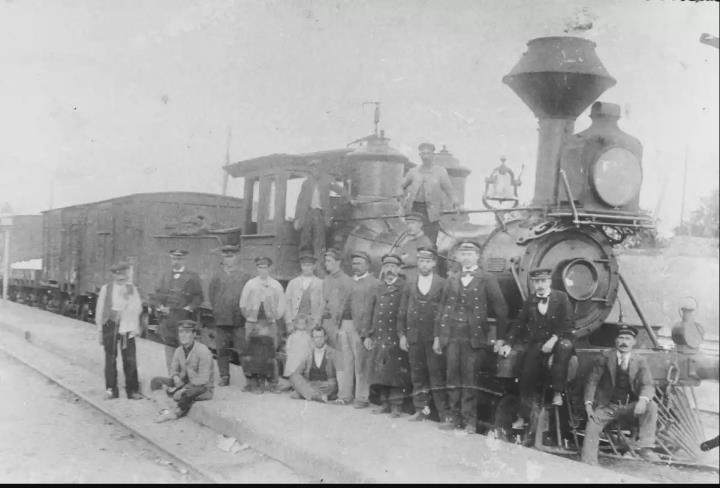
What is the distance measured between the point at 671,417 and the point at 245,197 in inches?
237

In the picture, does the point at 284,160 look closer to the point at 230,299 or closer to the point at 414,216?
the point at 230,299

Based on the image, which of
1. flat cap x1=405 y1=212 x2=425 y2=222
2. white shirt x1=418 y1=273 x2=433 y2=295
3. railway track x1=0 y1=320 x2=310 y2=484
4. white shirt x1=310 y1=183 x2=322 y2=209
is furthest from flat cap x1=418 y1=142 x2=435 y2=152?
railway track x1=0 y1=320 x2=310 y2=484

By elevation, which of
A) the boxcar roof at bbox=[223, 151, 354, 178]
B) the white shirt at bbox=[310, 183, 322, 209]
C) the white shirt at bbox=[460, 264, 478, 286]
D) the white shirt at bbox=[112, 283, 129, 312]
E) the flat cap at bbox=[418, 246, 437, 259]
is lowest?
the white shirt at bbox=[112, 283, 129, 312]

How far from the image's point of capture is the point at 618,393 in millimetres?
6309

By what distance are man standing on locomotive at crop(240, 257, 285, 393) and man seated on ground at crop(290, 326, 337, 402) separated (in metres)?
0.44

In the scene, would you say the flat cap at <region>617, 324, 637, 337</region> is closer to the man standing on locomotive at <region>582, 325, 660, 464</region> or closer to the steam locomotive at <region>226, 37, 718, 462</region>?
the man standing on locomotive at <region>582, 325, 660, 464</region>

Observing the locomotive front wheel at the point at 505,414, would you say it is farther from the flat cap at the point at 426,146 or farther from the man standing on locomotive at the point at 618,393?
the flat cap at the point at 426,146

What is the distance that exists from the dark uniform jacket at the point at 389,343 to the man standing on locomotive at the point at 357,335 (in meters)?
0.15

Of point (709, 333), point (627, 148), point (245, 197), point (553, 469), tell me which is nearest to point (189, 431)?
point (553, 469)

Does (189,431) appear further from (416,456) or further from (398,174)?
(398,174)

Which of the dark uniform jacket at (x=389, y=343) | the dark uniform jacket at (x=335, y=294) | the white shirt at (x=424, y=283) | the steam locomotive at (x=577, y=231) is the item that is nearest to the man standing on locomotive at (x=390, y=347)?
the dark uniform jacket at (x=389, y=343)

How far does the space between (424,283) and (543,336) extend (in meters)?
1.13

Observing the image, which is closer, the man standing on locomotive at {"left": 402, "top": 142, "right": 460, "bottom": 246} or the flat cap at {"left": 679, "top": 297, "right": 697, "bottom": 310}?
the flat cap at {"left": 679, "top": 297, "right": 697, "bottom": 310}

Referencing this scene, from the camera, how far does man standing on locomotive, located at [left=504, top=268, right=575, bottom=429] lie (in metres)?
6.04
